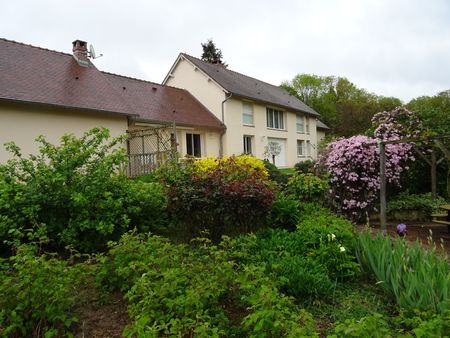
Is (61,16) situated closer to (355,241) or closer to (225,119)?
(355,241)

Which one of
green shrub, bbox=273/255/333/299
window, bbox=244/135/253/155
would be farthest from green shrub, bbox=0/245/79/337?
window, bbox=244/135/253/155

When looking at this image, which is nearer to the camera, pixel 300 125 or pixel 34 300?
pixel 34 300

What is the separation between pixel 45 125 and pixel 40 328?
1195 centimetres

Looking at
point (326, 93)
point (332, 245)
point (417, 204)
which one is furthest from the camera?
point (326, 93)

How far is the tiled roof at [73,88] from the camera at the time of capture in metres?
13.4

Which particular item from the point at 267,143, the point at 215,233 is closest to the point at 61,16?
the point at 215,233

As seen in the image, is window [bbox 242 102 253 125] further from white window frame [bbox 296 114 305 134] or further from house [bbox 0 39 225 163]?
white window frame [bbox 296 114 305 134]

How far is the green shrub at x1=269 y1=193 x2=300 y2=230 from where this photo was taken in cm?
626

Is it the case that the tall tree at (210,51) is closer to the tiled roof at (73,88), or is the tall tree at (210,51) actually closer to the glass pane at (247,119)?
the glass pane at (247,119)

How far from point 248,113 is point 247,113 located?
0.10m

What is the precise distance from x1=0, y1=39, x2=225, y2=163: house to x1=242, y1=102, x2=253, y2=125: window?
2.90m

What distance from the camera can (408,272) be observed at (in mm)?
3678

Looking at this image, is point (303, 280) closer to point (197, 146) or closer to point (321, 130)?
point (197, 146)

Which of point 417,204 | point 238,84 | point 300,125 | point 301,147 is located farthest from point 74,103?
point 301,147
